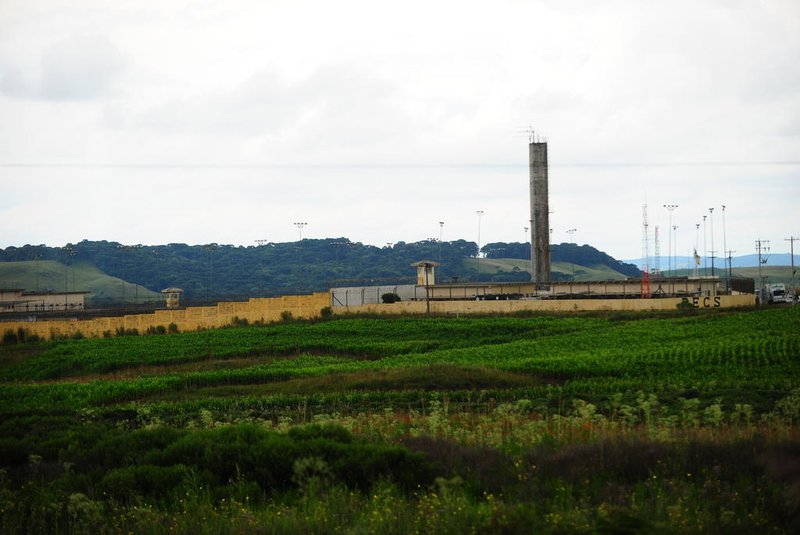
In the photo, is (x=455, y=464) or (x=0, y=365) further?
(x=0, y=365)

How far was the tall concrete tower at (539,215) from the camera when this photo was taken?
10512 centimetres

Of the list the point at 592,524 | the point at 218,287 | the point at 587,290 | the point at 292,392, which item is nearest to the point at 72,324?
the point at 292,392

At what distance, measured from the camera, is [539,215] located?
4149 inches

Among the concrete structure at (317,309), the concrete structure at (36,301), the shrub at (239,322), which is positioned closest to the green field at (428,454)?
the concrete structure at (317,309)

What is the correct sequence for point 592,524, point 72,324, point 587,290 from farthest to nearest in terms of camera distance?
point 587,290 → point 72,324 → point 592,524

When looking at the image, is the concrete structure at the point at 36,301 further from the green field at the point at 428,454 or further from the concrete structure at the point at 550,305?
the green field at the point at 428,454

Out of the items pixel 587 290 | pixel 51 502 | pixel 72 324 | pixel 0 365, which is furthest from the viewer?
pixel 587 290

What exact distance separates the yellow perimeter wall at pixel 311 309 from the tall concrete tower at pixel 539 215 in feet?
68.1

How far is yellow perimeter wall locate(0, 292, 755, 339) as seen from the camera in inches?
2901

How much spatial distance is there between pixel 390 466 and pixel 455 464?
1.15m

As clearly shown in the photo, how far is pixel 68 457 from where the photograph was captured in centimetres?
2023

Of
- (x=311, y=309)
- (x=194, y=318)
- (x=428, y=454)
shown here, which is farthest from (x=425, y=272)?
(x=428, y=454)

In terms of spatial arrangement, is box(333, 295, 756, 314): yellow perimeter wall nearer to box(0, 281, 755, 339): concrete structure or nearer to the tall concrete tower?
box(0, 281, 755, 339): concrete structure

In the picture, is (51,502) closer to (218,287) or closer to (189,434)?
(189,434)
